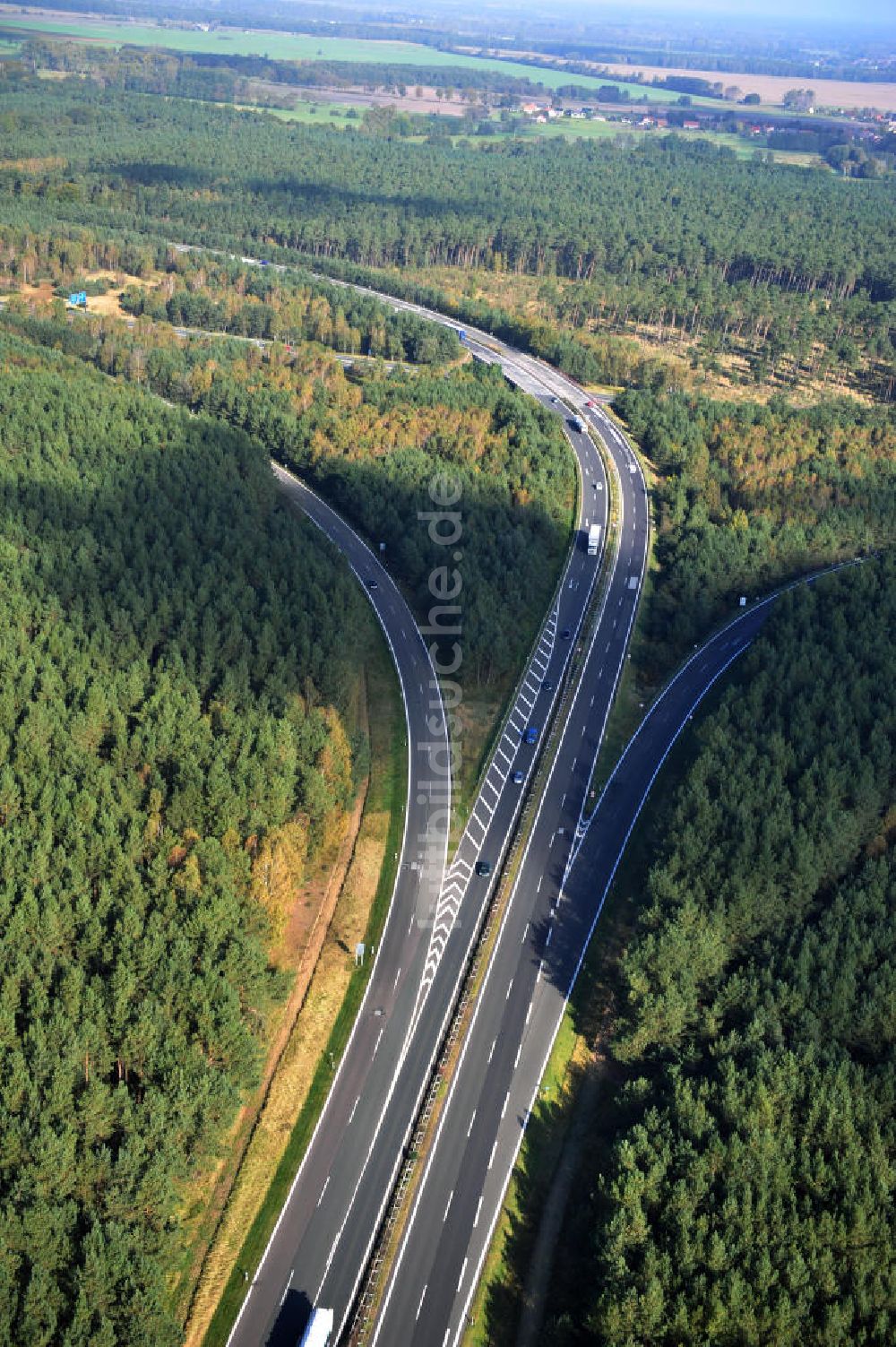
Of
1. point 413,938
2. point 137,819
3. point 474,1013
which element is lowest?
point 474,1013

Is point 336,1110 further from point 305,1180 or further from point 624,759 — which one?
point 624,759

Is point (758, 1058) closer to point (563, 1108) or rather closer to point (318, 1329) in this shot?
point (563, 1108)

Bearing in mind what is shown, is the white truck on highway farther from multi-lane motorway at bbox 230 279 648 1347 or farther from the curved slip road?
the curved slip road
